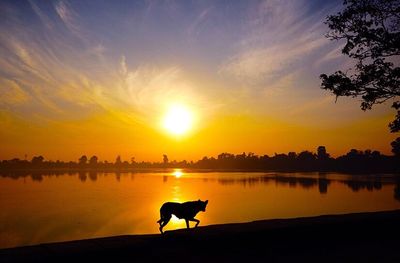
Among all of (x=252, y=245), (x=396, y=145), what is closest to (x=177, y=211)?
(x=252, y=245)

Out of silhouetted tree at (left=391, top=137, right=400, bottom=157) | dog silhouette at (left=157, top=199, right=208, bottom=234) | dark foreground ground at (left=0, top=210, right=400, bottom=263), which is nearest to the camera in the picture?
dark foreground ground at (left=0, top=210, right=400, bottom=263)

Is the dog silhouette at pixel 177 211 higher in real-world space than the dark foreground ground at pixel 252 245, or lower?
higher

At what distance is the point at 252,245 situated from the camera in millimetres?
10070

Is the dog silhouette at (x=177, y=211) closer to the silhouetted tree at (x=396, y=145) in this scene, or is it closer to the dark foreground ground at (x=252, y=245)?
the dark foreground ground at (x=252, y=245)

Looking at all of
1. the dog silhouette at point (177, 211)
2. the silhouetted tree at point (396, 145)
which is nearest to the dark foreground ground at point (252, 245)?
the dog silhouette at point (177, 211)

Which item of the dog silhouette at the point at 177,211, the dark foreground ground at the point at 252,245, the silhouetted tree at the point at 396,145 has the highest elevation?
the silhouetted tree at the point at 396,145

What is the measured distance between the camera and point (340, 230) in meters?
11.2

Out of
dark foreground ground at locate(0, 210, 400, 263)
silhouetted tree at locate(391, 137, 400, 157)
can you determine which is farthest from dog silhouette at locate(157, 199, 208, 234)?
silhouetted tree at locate(391, 137, 400, 157)

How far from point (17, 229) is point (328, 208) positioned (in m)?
32.5

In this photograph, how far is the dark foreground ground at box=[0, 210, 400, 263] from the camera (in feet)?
28.1

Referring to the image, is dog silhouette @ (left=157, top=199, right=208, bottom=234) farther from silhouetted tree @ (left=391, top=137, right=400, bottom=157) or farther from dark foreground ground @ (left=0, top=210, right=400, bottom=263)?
silhouetted tree @ (left=391, top=137, right=400, bottom=157)

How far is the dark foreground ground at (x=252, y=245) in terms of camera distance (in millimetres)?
8555

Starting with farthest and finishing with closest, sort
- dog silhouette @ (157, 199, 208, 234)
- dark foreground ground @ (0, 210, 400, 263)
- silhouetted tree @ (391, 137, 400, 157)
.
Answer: silhouetted tree @ (391, 137, 400, 157)
dog silhouette @ (157, 199, 208, 234)
dark foreground ground @ (0, 210, 400, 263)

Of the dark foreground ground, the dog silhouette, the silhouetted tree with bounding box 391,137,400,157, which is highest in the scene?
the silhouetted tree with bounding box 391,137,400,157
